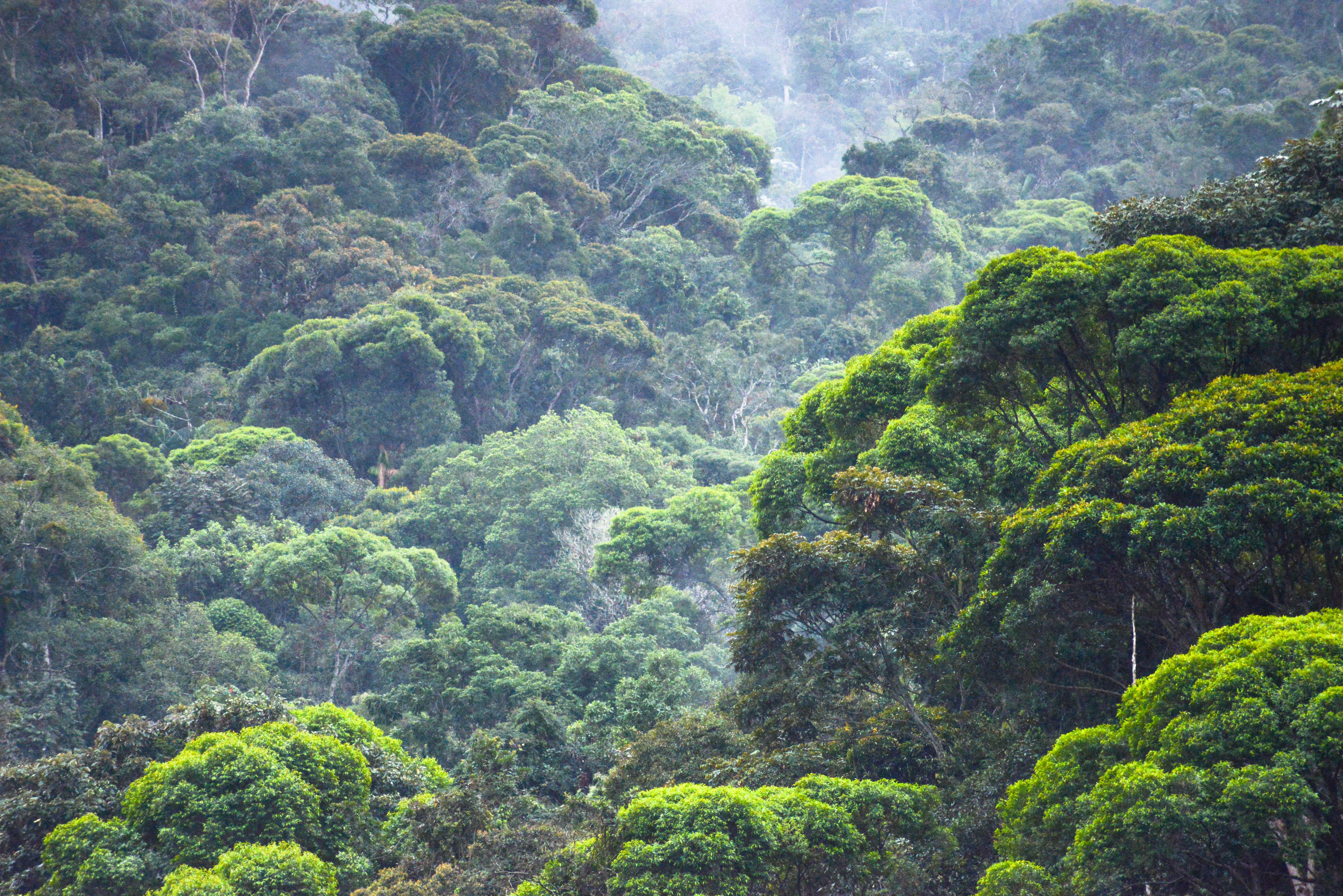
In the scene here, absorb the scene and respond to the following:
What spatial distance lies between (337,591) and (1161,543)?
792 inches

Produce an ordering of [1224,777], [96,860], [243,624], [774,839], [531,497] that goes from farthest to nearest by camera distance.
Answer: [531,497], [243,624], [96,860], [774,839], [1224,777]

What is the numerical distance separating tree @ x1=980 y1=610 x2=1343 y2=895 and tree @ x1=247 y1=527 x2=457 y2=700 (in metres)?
19.4

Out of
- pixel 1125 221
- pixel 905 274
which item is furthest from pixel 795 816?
pixel 905 274

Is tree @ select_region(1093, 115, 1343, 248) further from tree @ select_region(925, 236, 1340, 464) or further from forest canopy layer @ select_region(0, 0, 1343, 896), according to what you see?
tree @ select_region(925, 236, 1340, 464)

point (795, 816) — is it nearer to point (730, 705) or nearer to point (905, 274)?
point (730, 705)

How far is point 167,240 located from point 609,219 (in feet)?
54.8

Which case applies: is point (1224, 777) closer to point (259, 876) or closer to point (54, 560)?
point (259, 876)

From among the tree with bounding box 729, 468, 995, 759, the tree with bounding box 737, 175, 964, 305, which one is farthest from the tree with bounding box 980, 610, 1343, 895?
the tree with bounding box 737, 175, 964, 305

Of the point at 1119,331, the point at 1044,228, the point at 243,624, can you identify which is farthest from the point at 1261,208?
the point at 1044,228

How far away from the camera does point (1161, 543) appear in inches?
383

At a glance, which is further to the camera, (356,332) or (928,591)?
(356,332)

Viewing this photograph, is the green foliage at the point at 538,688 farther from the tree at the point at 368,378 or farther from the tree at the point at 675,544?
the tree at the point at 368,378

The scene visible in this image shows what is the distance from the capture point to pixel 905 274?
43344mm

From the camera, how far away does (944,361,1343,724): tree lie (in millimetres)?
9422
